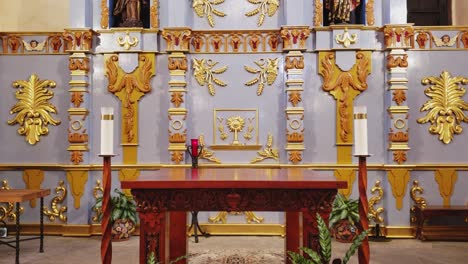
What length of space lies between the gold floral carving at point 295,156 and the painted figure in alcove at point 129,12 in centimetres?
318

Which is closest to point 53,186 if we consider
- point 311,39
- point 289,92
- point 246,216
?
point 246,216

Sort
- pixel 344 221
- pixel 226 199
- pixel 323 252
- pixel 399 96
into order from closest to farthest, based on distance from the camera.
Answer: pixel 323 252
pixel 226 199
pixel 344 221
pixel 399 96

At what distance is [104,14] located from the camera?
7.92 metres

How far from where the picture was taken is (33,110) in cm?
790

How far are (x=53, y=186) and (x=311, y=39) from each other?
4.75 meters

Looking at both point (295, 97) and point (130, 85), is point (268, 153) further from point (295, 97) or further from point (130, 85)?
point (130, 85)

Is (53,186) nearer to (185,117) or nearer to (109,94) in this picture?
(109,94)

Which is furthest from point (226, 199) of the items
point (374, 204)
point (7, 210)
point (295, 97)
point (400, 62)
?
point (7, 210)

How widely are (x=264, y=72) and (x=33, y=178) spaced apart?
408 cm

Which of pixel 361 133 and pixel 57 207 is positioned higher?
pixel 361 133

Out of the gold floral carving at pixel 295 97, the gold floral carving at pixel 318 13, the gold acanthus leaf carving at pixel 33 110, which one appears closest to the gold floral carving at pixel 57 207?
the gold acanthus leaf carving at pixel 33 110

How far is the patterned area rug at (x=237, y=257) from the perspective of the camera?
595 cm

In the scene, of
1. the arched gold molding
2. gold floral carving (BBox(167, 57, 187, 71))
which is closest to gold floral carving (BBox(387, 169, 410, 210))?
gold floral carving (BBox(167, 57, 187, 71))

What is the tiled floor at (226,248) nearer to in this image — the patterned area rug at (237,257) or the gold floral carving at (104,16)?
the patterned area rug at (237,257)
